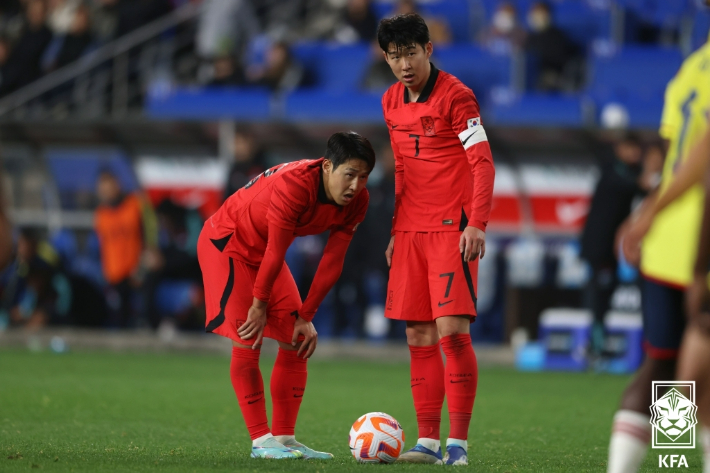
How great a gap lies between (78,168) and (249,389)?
34.1ft

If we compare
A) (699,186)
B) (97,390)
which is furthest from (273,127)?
(699,186)

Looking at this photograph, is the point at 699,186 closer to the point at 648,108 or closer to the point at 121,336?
the point at 648,108

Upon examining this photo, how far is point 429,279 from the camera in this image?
17.2 ft

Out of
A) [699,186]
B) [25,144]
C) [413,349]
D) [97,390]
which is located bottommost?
[97,390]

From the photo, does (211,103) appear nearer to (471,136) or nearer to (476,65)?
(476,65)

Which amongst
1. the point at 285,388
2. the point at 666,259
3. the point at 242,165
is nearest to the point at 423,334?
the point at 285,388

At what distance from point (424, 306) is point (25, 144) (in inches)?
441

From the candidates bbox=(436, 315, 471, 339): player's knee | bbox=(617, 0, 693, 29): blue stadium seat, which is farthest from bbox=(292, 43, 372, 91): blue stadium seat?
bbox=(436, 315, 471, 339): player's knee

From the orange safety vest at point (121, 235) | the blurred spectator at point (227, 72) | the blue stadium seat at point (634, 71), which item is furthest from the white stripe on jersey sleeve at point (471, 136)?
the blurred spectator at point (227, 72)

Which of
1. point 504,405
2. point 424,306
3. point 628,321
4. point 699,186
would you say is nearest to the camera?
point 699,186

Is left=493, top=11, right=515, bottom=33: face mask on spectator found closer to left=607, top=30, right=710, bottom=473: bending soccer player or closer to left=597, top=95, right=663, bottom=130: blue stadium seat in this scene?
left=597, top=95, right=663, bottom=130: blue stadium seat

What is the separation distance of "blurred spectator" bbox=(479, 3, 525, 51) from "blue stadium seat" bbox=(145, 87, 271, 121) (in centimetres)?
319

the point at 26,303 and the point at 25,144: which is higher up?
the point at 25,144

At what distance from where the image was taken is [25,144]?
1513 cm
